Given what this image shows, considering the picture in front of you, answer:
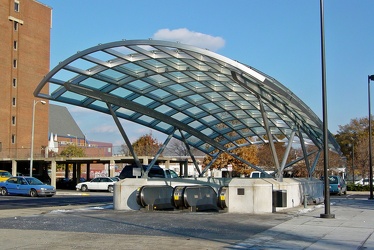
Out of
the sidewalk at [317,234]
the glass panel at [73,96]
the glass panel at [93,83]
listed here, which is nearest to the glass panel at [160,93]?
the glass panel at [93,83]

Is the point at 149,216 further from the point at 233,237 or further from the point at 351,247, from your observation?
the point at 351,247

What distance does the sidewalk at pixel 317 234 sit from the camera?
11.9 meters

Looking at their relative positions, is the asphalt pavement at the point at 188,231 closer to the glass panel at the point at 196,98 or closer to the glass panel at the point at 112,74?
the glass panel at the point at 112,74

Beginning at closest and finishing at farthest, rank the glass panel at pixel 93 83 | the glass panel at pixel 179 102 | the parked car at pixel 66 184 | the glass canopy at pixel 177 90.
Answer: the glass canopy at pixel 177 90 → the glass panel at pixel 93 83 → the glass panel at pixel 179 102 → the parked car at pixel 66 184

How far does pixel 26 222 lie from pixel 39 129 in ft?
193

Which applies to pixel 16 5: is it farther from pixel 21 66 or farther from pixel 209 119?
pixel 209 119

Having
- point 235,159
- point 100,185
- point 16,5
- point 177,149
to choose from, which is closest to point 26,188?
point 100,185

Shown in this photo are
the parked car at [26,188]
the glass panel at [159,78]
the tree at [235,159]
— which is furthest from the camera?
the tree at [235,159]

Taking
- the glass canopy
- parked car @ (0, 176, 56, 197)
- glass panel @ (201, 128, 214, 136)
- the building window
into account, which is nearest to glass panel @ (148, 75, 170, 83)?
the glass canopy

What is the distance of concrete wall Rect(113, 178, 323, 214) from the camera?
20641 mm

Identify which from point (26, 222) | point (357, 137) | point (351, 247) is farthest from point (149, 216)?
point (357, 137)

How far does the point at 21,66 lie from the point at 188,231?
196 feet

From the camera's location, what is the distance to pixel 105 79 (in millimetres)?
22062

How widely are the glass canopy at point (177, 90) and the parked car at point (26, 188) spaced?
11239mm
